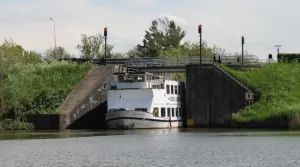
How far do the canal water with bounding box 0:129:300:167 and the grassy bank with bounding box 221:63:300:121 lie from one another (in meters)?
15.2

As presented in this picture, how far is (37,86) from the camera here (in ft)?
279

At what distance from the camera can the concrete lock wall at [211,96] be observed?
8356 centimetres

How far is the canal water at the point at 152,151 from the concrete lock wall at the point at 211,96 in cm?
2091

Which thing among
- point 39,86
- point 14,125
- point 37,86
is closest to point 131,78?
point 39,86

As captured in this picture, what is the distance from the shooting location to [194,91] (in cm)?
8581

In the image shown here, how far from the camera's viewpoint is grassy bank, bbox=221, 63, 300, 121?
Answer: 77.6m

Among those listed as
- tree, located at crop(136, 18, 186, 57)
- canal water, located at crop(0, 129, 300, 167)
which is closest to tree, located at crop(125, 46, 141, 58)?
tree, located at crop(136, 18, 186, 57)

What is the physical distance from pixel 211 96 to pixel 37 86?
2035 cm

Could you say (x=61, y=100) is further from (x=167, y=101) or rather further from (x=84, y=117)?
(x=167, y=101)

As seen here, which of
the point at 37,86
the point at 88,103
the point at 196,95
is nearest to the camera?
the point at 88,103

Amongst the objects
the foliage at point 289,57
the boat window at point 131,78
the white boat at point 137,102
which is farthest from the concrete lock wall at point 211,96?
the foliage at point 289,57

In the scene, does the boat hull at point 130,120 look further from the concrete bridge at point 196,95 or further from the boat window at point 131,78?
the concrete bridge at point 196,95

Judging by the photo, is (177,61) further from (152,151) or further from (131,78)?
(152,151)

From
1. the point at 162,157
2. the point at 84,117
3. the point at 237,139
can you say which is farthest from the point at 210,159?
the point at 84,117
